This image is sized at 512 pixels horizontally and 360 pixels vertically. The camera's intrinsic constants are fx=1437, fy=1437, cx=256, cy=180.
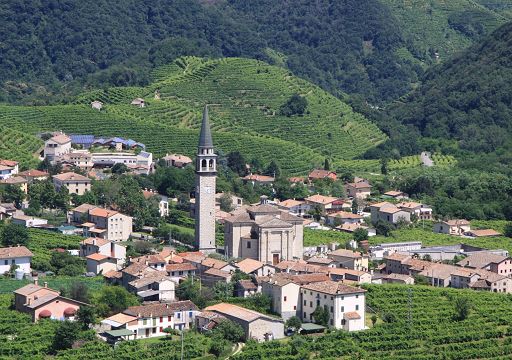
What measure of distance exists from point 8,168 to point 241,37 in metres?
77.6

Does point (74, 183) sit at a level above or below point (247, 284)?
above

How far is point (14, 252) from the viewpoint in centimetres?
5728

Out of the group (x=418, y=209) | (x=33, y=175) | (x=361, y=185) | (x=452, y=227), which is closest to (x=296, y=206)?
(x=418, y=209)

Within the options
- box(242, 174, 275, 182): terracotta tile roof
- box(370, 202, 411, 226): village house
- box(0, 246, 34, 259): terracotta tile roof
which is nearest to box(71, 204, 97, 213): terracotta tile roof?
box(0, 246, 34, 259): terracotta tile roof

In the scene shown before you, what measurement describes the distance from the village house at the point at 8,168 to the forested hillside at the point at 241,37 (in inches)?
1580

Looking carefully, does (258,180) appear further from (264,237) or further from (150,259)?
(150,259)

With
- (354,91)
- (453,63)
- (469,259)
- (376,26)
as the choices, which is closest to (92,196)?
(469,259)

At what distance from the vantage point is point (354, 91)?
147 m

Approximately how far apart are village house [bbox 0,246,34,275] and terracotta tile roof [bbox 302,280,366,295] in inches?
467

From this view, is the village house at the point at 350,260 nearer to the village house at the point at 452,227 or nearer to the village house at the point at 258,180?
the village house at the point at 452,227

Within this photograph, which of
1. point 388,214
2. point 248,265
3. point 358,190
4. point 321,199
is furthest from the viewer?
point 358,190

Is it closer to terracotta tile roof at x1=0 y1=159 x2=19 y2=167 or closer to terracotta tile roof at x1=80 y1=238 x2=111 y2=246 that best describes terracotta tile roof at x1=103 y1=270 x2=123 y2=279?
terracotta tile roof at x1=80 y1=238 x2=111 y2=246

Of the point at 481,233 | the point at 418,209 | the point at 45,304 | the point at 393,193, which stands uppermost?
the point at 393,193

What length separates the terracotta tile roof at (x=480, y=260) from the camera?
6231cm
